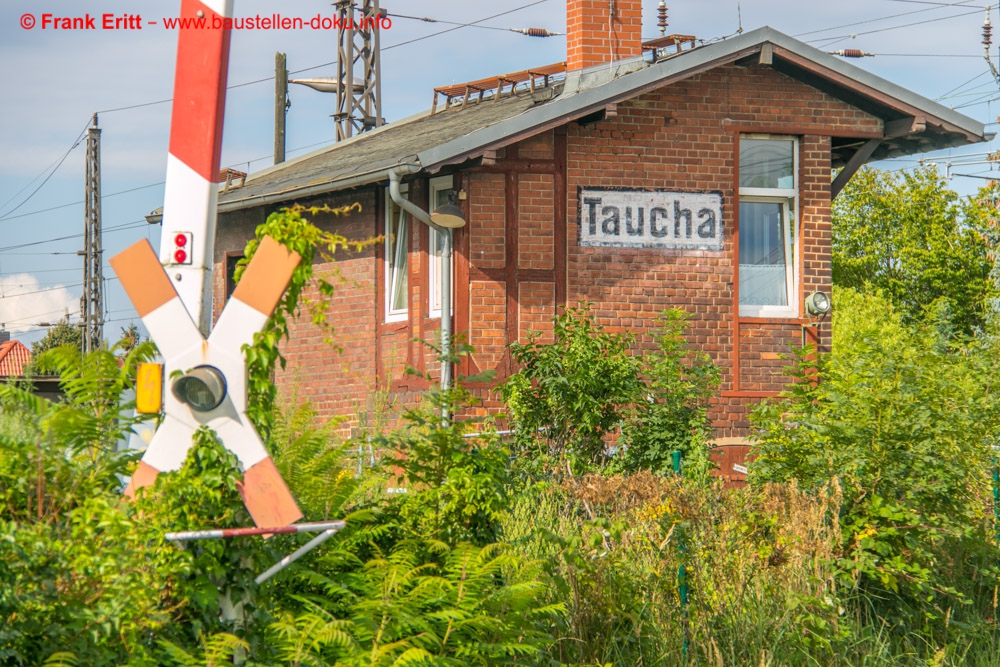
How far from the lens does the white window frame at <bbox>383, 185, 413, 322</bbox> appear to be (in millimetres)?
14336

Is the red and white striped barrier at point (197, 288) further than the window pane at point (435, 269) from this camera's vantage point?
No

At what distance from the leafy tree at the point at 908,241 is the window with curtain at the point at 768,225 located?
26.6 m

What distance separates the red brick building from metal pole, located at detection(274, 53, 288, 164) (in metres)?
16.4

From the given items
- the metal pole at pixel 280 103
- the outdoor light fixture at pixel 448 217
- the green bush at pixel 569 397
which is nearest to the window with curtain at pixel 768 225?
the outdoor light fixture at pixel 448 217

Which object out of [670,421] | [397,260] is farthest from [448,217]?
[670,421]

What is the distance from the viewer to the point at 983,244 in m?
40.1

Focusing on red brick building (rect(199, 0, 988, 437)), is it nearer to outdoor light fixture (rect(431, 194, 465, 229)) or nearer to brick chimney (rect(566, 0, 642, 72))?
brick chimney (rect(566, 0, 642, 72))

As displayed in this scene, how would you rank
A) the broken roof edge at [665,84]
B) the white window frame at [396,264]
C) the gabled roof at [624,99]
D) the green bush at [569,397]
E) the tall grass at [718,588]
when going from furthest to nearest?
1. the white window frame at [396,264]
2. the gabled roof at [624,99]
3. the broken roof edge at [665,84]
4. the green bush at [569,397]
5. the tall grass at [718,588]

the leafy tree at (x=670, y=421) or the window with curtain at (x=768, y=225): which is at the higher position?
the window with curtain at (x=768, y=225)

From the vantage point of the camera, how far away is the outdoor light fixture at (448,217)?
476 inches

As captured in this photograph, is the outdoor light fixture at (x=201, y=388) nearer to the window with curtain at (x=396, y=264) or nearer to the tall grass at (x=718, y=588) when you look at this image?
the tall grass at (x=718, y=588)

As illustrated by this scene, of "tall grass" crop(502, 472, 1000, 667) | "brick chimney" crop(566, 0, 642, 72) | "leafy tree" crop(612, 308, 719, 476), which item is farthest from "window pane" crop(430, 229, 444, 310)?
"tall grass" crop(502, 472, 1000, 667)

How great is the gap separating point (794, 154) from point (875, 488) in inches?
325

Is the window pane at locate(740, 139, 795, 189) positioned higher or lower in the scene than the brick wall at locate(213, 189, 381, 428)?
higher
